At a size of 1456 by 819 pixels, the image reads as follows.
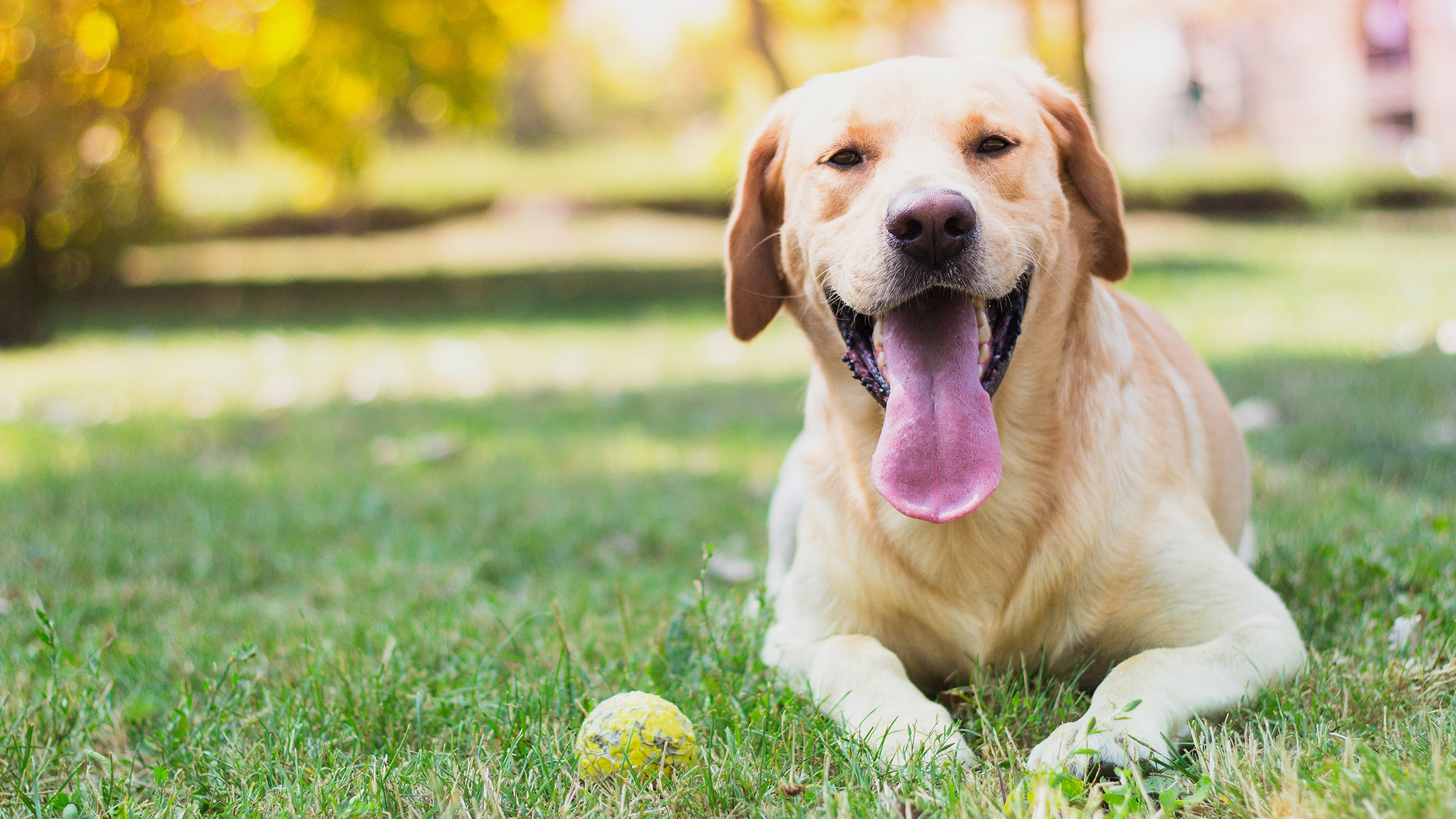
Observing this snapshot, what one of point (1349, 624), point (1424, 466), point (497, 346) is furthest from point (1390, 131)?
point (1349, 624)

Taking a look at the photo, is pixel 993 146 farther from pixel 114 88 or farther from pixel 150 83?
pixel 150 83

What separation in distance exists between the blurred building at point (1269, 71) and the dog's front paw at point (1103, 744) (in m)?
21.5

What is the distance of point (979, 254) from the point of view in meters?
2.11

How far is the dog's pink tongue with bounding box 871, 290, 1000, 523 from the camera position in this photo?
2158 mm

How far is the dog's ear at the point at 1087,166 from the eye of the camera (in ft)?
8.12

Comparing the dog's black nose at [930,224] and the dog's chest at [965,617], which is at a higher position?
the dog's black nose at [930,224]

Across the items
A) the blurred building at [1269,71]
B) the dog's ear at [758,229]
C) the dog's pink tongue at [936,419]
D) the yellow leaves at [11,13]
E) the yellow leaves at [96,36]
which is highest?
the yellow leaves at [11,13]

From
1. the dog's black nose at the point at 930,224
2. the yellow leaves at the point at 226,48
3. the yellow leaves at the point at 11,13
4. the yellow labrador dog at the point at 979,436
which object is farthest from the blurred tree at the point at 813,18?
the dog's black nose at the point at 930,224

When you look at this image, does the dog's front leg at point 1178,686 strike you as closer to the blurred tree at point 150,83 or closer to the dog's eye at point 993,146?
the dog's eye at point 993,146

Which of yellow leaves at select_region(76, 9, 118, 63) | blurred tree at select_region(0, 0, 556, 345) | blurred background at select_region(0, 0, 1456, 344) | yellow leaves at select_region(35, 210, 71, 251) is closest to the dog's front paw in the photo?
blurred background at select_region(0, 0, 1456, 344)

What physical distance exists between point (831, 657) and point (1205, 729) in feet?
2.16

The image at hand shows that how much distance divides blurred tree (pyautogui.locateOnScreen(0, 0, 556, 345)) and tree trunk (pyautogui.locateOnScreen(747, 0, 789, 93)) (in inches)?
79.6

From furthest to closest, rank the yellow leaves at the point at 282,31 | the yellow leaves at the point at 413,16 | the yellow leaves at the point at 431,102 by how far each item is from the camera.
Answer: the yellow leaves at the point at 431,102 < the yellow leaves at the point at 413,16 < the yellow leaves at the point at 282,31

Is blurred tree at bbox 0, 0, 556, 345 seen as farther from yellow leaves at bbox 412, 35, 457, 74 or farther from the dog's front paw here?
the dog's front paw
